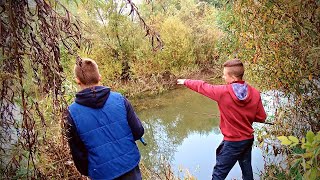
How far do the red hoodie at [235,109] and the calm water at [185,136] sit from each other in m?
1.88

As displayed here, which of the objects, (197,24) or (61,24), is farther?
(197,24)

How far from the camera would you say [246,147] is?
306 cm

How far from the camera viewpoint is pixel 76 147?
2.28m

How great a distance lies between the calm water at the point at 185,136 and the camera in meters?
5.89

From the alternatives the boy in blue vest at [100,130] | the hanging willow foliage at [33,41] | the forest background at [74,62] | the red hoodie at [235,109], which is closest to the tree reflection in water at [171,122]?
the forest background at [74,62]

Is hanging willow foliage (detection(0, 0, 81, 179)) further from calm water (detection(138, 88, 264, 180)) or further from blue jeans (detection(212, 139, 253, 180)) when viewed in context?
calm water (detection(138, 88, 264, 180))

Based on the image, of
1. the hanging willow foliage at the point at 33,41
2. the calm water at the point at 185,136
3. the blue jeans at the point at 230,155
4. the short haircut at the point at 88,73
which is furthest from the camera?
the calm water at the point at 185,136

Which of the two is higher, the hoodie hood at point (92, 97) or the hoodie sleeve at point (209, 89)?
the hoodie hood at point (92, 97)

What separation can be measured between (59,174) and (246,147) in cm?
180

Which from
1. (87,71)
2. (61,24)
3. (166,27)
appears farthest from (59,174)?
(166,27)

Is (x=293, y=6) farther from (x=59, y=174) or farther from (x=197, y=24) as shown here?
(x=197, y=24)

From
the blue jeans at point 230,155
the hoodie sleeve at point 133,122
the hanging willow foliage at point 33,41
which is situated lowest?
the blue jeans at point 230,155

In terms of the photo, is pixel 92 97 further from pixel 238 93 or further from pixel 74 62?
pixel 74 62

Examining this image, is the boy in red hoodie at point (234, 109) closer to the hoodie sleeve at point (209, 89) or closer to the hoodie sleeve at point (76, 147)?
the hoodie sleeve at point (209, 89)
